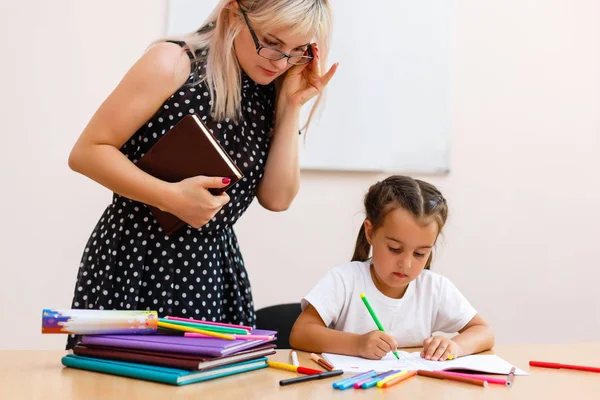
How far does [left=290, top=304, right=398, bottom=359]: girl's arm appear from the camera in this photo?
1495 millimetres

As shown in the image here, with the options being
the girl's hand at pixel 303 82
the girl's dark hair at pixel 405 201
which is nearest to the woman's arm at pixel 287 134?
the girl's hand at pixel 303 82

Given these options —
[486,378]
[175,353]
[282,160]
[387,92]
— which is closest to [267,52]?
[282,160]

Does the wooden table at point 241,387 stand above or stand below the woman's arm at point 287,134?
below

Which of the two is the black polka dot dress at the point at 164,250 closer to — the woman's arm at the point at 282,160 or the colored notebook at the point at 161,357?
the woman's arm at the point at 282,160

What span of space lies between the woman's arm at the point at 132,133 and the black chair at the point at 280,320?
0.61 meters

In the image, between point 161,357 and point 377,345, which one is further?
point 377,345

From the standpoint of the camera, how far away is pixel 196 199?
1.47 metres

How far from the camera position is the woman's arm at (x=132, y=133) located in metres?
1.48

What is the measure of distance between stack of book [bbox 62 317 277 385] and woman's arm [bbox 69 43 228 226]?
0.27 m

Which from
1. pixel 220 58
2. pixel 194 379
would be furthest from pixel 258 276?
pixel 194 379

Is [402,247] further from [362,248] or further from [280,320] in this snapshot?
[280,320]

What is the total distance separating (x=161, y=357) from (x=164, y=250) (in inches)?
18.2

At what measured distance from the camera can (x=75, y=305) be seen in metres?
1.70

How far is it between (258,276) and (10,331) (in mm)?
971
